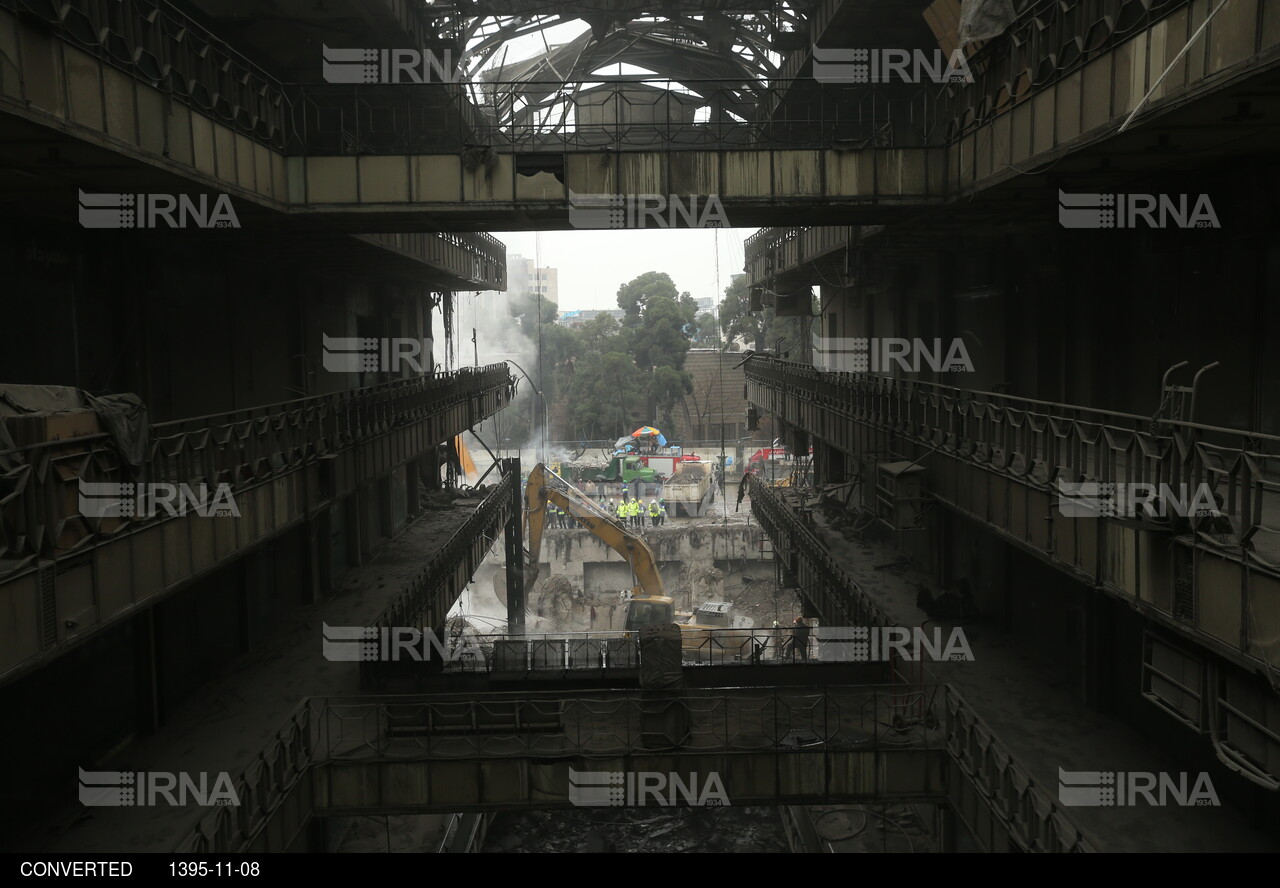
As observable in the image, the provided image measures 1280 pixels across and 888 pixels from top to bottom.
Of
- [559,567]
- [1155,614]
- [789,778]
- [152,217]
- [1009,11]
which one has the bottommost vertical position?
[559,567]

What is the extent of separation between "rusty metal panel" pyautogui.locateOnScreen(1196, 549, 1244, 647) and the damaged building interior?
0.18 feet

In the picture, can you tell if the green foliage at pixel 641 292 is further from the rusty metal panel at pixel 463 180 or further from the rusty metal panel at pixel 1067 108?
the rusty metal panel at pixel 1067 108

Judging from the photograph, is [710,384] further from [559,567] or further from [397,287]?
[397,287]

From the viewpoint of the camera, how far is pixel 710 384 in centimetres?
7375

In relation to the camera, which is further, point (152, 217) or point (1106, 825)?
point (152, 217)

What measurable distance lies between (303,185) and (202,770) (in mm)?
9117

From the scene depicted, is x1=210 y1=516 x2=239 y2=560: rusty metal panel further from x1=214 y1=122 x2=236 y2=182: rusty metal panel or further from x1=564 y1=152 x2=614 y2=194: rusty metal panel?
x1=564 y1=152 x2=614 y2=194: rusty metal panel

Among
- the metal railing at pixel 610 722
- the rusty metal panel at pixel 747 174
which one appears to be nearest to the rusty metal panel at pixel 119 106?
the metal railing at pixel 610 722

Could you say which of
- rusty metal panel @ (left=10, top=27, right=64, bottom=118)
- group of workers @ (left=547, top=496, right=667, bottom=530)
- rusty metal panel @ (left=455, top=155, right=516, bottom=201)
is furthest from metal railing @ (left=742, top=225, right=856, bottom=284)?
group of workers @ (left=547, top=496, right=667, bottom=530)

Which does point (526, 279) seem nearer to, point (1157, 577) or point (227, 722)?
point (227, 722)

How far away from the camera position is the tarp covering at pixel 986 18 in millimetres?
11828

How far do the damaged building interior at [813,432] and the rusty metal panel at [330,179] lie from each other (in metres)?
0.06

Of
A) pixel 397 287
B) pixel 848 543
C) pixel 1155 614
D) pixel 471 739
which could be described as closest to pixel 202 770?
pixel 471 739

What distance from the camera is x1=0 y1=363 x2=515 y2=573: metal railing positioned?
744cm
